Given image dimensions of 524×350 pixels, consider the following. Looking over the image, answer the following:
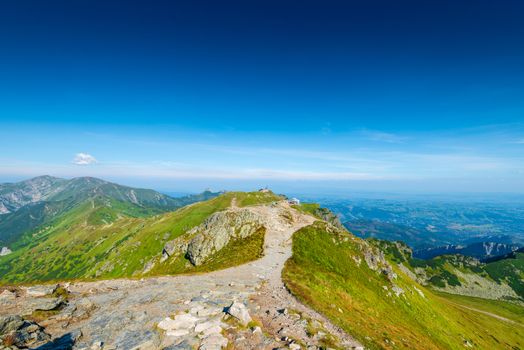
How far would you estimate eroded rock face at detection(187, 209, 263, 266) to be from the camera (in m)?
80.0

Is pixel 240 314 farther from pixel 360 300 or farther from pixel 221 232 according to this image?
pixel 221 232

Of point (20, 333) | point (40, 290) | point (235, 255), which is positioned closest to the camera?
point (20, 333)

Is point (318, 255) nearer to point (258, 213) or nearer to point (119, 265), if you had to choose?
point (258, 213)

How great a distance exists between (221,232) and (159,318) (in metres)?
63.0

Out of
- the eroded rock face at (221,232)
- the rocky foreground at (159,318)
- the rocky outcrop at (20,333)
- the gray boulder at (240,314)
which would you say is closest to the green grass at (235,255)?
the eroded rock face at (221,232)

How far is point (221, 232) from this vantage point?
277 ft

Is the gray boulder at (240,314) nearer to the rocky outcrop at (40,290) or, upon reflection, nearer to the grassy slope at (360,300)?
the grassy slope at (360,300)

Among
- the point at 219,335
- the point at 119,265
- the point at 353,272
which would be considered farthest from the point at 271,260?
the point at 119,265

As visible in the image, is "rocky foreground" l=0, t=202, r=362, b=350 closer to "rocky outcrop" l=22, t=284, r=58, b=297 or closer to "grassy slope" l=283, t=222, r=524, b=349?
"rocky outcrop" l=22, t=284, r=58, b=297

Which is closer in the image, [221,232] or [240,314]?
[240,314]

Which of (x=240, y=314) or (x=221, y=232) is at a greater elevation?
(x=240, y=314)

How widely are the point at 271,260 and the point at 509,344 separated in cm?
10273

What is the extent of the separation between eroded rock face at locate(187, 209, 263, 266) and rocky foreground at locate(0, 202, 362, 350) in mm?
45460

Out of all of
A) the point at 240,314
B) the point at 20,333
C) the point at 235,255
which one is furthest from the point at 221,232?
the point at 20,333
